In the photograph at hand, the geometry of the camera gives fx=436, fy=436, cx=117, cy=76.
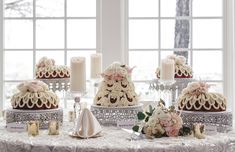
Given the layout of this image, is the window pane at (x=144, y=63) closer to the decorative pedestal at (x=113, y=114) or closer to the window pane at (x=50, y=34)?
the window pane at (x=50, y=34)

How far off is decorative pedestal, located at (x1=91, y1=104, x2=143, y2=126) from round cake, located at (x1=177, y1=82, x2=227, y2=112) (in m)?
0.22

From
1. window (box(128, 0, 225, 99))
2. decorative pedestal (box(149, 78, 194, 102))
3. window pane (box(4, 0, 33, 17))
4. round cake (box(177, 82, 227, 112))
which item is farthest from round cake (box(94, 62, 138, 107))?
window pane (box(4, 0, 33, 17))

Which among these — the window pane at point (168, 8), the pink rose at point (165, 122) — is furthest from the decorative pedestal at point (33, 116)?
the window pane at point (168, 8)

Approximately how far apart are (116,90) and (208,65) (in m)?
1.65

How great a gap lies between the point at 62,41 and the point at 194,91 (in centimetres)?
180

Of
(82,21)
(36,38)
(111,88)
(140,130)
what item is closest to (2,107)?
(36,38)

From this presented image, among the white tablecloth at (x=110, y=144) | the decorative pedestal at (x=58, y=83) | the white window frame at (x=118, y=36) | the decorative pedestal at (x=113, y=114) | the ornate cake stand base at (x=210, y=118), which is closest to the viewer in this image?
the white tablecloth at (x=110, y=144)

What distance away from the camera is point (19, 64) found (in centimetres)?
339

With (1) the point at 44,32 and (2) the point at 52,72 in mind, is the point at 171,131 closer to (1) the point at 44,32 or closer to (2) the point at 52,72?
(2) the point at 52,72

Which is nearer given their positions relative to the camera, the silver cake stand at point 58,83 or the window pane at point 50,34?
the silver cake stand at point 58,83

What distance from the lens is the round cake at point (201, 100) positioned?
176 centimetres

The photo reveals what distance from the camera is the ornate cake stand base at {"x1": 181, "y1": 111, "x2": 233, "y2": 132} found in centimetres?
175

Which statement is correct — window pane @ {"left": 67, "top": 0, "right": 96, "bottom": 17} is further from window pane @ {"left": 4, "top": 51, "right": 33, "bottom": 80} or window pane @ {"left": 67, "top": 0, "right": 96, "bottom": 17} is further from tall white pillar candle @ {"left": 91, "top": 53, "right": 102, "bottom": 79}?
tall white pillar candle @ {"left": 91, "top": 53, "right": 102, "bottom": 79}

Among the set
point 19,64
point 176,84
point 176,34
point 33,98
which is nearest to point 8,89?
point 19,64
